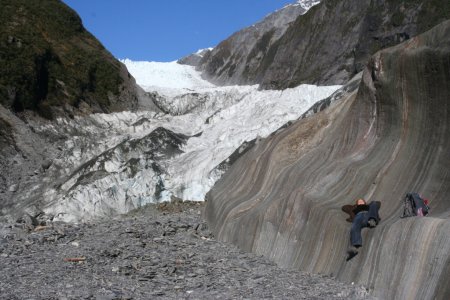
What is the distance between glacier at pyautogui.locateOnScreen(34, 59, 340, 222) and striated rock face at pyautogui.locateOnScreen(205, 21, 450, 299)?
13.2 metres

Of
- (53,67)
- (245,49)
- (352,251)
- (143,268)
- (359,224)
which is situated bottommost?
(143,268)

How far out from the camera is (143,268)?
1415 centimetres

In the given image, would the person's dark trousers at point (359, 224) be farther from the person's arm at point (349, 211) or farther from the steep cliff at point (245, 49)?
the steep cliff at point (245, 49)

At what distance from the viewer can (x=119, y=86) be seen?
174ft

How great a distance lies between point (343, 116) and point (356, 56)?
103ft

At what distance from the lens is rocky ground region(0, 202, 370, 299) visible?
11.5 m

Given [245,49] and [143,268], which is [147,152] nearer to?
[143,268]

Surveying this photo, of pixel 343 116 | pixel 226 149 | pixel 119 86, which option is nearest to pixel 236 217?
pixel 343 116

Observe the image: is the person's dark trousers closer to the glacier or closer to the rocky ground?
the rocky ground

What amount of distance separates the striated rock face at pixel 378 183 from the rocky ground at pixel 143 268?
588 mm

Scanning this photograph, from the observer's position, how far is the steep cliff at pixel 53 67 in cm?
4612

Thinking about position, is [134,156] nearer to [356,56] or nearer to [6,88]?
[6,88]

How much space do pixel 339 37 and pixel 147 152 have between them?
25.1m

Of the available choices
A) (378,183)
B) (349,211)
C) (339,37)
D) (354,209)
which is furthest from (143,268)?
(339,37)
